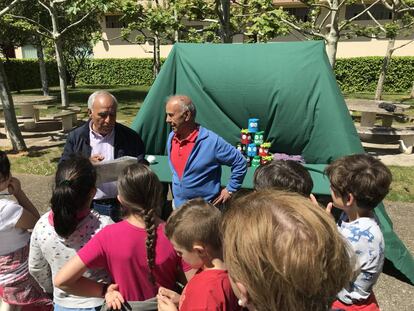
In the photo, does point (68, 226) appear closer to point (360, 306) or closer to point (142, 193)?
point (142, 193)

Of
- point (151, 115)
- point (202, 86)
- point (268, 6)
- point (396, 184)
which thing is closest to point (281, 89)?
point (202, 86)

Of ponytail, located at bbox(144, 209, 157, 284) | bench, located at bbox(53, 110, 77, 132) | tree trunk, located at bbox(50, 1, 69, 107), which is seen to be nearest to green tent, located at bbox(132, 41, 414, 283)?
ponytail, located at bbox(144, 209, 157, 284)

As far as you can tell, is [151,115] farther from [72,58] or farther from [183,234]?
[72,58]

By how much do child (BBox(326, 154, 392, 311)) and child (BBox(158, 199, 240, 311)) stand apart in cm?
73

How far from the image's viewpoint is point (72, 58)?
24.6m

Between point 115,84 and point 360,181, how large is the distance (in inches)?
1020

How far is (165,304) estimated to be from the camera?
1.63 metres

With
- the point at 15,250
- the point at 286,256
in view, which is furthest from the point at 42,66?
the point at 286,256

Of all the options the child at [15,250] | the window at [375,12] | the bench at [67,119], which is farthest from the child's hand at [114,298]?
the window at [375,12]

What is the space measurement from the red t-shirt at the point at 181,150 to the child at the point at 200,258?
1676 millimetres

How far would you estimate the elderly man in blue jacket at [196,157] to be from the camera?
3289mm

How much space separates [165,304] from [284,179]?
87cm

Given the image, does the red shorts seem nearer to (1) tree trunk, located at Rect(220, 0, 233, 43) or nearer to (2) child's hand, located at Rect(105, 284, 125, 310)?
(2) child's hand, located at Rect(105, 284, 125, 310)

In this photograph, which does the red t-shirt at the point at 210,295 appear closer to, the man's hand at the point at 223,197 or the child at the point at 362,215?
the child at the point at 362,215
